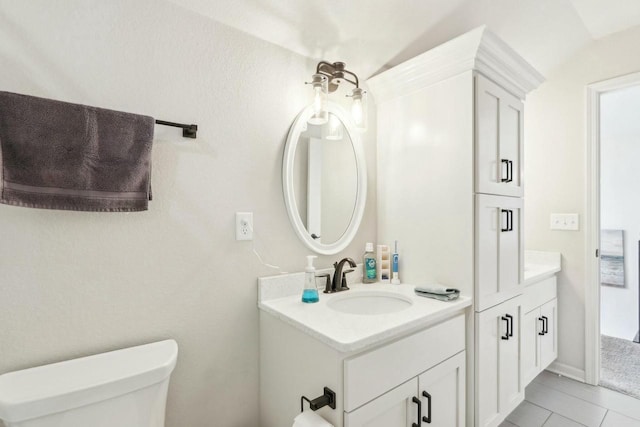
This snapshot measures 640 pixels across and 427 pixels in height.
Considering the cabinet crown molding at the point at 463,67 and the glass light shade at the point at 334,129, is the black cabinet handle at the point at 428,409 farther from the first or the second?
the cabinet crown molding at the point at 463,67

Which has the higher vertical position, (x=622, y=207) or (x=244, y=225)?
(x=622, y=207)

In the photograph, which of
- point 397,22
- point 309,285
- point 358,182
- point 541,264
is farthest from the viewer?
point 541,264

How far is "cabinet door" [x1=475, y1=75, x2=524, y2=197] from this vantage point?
154 cm

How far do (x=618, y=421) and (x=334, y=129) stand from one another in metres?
2.38

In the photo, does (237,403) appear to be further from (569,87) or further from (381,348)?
(569,87)

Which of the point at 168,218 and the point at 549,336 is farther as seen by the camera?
the point at 549,336

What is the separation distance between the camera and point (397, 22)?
162cm

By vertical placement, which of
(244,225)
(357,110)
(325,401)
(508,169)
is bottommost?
(325,401)

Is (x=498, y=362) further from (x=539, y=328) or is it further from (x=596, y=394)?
(x=596, y=394)

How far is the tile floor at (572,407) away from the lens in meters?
1.89

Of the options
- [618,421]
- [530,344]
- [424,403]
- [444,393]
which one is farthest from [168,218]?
[618,421]

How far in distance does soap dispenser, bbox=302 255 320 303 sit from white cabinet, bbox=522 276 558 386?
1.37 metres

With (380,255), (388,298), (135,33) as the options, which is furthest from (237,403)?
(135,33)

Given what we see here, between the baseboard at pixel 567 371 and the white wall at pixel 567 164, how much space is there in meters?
0.01
